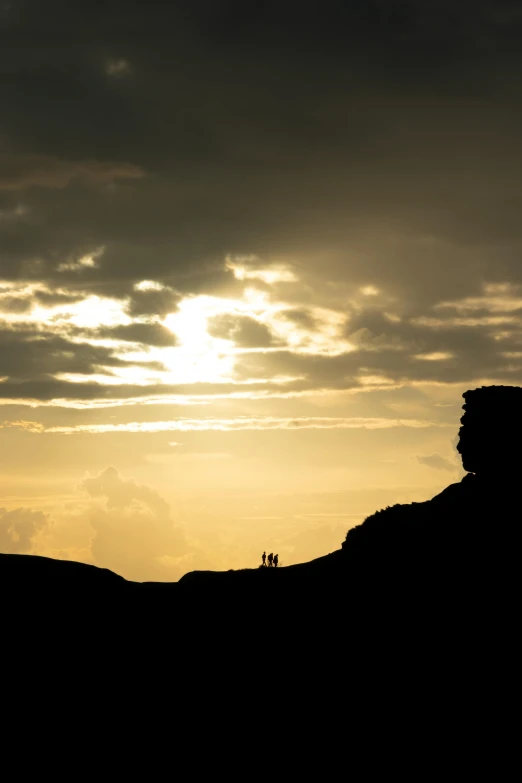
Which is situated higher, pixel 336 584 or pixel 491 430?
pixel 491 430

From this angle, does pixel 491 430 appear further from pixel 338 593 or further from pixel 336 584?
pixel 338 593

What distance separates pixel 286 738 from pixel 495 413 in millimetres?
31306

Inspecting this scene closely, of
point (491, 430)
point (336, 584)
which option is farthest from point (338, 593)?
point (491, 430)

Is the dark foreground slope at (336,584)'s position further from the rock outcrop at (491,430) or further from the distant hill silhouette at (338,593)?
the rock outcrop at (491,430)

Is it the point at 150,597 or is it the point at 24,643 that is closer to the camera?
the point at 24,643

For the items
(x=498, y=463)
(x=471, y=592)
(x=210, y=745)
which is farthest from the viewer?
(x=498, y=463)

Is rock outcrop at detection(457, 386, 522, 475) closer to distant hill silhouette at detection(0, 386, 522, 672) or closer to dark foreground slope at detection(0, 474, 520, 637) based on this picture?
distant hill silhouette at detection(0, 386, 522, 672)

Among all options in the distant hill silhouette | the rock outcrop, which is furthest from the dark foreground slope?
the rock outcrop

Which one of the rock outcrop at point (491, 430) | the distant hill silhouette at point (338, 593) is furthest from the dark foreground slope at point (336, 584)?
the rock outcrop at point (491, 430)

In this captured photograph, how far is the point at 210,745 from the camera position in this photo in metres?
60.4

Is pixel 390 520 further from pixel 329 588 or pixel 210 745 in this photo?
pixel 210 745

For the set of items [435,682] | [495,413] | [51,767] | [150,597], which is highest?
[495,413]

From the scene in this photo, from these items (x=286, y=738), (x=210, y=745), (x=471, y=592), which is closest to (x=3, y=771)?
(x=210, y=745)

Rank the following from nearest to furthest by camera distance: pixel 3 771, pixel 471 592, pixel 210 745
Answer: pixel 3 771, pixel 210 745, pixel 471 592
